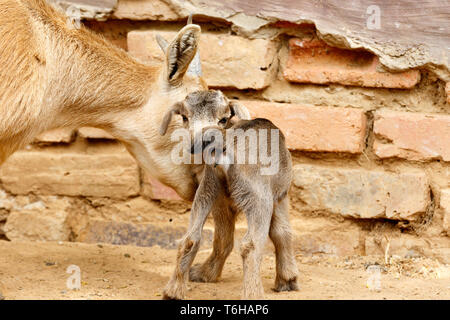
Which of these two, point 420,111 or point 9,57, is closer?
point 9,57

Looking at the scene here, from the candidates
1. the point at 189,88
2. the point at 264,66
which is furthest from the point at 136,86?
the point at 264,66

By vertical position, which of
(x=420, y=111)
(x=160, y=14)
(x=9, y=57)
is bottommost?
(x=420, y=111)

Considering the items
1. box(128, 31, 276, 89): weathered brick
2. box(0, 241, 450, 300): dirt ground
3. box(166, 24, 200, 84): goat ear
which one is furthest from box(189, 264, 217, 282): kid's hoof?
box(128, 31, 276, 89): weathered brick

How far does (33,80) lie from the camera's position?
3748 mm

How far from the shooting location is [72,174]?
496cm

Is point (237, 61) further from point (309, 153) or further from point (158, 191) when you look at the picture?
point (158, 191)

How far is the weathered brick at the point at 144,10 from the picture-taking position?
470 cm

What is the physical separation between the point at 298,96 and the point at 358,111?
0.39 metres

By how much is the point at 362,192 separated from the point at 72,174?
6.22 feet

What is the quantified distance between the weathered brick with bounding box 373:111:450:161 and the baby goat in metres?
1.08

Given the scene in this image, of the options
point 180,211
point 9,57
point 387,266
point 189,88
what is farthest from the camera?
point 180,211

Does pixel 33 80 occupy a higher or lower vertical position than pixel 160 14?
lower

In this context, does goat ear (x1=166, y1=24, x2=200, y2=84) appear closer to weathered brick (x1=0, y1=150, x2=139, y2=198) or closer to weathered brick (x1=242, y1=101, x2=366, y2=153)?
weathered brick (x1=242, y1=101, x2=366, y2=153)

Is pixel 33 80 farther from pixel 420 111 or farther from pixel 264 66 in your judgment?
pixel 420 111
